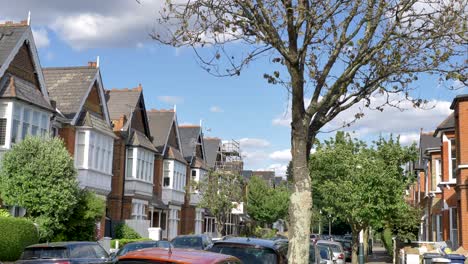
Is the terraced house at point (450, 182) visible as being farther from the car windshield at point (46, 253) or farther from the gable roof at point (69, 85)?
the gable roof at point (69, 85)

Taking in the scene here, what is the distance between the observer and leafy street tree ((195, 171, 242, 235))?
151 feet

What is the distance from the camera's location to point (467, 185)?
24766mm

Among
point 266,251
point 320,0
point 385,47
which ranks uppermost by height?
point 320,0

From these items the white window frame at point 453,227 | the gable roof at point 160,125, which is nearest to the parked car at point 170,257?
the white window frame at point 453,227

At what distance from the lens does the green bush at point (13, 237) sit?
2034 centimetres

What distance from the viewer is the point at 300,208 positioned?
28.1 feet

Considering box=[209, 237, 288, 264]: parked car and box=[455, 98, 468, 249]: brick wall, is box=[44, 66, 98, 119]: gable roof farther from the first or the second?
box=[209, 237, 288, 264]: parked car

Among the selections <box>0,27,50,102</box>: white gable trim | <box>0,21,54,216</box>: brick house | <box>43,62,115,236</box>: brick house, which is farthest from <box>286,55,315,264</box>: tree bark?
<box>43,62,115,236</box>: brick house

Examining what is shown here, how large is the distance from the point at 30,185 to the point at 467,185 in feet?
58.6

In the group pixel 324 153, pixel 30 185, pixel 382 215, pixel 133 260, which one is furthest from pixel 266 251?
pixel 324 153

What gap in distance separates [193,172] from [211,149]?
1296 centimetres

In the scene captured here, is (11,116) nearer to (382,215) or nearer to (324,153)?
(382,215)

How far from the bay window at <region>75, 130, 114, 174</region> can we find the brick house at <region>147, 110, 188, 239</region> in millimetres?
10519

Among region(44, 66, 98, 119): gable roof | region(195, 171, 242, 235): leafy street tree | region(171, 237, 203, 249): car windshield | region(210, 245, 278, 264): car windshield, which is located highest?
region(44, 66, 98, 119): gable roof
